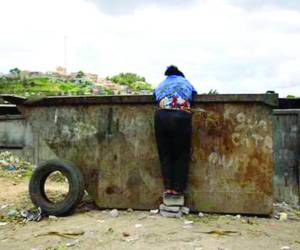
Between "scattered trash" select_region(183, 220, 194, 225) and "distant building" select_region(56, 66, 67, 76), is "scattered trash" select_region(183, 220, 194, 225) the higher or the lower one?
the lower one

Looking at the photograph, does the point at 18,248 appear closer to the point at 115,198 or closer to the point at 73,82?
the point at 115,198

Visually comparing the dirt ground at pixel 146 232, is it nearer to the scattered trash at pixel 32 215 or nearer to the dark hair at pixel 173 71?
the scattered trash at pixel 32 215

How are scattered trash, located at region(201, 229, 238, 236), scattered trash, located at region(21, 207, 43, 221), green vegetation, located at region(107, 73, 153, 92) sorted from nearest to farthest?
scattered trash, located at region(201, 229, 238, 236)
scattered trash, located at region(21, 207, 43, 221)
green vegetation, located at region(107, 73, 153, 92)

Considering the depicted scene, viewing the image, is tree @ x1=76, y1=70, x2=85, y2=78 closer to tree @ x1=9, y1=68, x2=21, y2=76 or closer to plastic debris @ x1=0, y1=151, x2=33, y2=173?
tree @ x1=9, y1=68, x2=21, y2=76

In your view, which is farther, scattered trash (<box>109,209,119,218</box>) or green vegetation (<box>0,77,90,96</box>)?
green vegetation (<box>0,77,90,96</box>)

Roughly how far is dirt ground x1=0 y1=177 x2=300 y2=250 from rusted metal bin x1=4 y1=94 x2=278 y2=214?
0.26m

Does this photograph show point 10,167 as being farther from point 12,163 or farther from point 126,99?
point 126,99

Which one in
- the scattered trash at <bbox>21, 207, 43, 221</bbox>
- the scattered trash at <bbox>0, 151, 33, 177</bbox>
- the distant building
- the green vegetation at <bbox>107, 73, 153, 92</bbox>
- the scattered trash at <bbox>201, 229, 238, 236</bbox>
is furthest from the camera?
the distant building

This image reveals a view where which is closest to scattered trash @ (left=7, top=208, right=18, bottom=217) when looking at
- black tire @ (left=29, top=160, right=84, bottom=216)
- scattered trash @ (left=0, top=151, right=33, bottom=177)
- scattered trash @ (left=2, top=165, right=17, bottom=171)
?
black tire @ (left=29, top=160, right=84, bottom=216)

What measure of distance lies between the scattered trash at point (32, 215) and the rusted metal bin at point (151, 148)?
0.69m

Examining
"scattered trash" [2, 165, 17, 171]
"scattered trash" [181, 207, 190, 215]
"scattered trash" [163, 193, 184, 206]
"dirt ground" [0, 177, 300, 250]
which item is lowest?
"dirt ground" [0, 177, 300, 250]

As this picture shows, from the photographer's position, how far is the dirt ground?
487 centimetres

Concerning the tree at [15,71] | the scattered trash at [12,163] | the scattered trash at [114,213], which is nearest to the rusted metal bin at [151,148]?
the scattered trash at [114,213]

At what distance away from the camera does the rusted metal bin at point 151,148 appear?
6027 millimetres
